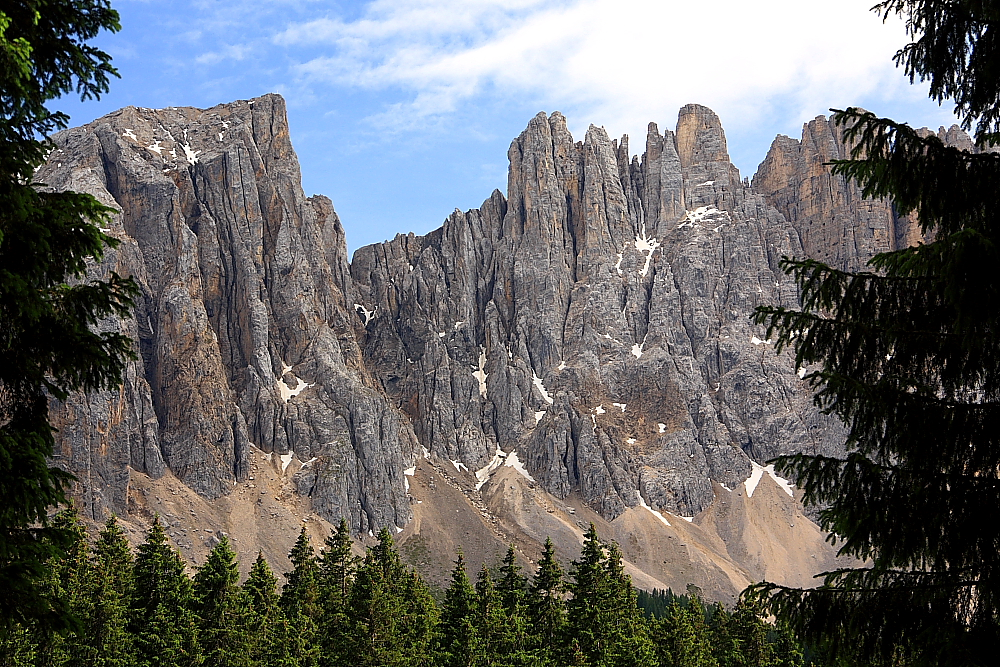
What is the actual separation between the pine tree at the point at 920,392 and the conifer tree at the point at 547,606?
38.4 metres

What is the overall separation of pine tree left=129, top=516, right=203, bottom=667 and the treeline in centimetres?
6

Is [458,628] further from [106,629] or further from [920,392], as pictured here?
[920,392]

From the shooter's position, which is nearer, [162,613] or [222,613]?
[162,613]

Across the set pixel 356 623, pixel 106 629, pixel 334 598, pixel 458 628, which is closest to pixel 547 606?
pixel 458 628

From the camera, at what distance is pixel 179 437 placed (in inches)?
7554

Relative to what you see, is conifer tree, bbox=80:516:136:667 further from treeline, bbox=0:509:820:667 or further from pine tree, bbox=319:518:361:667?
pine tree, bbox=319:518:361:667

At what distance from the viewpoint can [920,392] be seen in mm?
10273

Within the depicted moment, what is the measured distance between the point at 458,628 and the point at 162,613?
51.8 ft

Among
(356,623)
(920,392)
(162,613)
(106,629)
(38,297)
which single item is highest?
(38,297)

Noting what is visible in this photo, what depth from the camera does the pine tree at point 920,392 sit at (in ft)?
31.8

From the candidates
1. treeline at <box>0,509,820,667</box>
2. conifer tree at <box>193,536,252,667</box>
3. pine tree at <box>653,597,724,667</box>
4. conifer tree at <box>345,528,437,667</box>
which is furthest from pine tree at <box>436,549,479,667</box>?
conifer tree at <box>193,536,252,667</box>

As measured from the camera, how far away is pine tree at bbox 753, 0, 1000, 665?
9.70 metres

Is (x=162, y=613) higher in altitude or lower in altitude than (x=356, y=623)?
higher

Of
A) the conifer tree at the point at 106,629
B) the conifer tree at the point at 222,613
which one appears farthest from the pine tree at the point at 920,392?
the conifer tree at the point at 222,613
